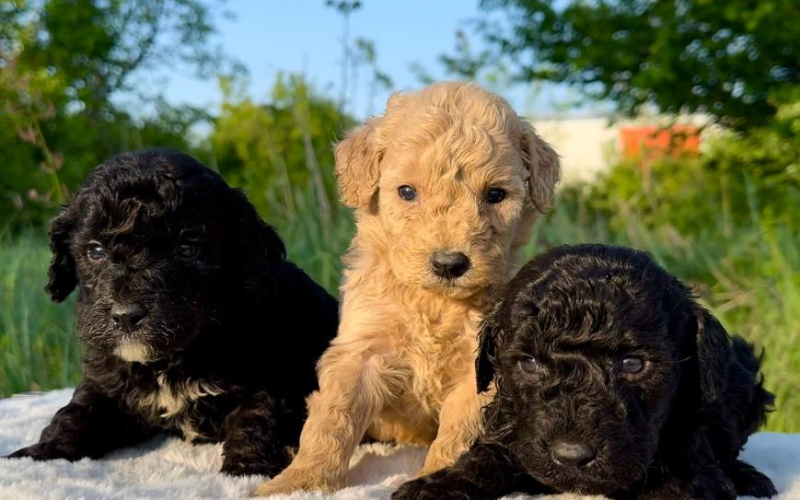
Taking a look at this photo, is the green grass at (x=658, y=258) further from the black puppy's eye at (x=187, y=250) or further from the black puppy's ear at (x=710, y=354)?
the black puppy's ear at (x=710, y=354)

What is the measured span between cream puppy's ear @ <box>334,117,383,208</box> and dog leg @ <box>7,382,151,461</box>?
142 cm

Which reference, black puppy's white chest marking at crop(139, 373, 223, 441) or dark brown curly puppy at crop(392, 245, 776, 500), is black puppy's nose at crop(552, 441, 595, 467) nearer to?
dark brown curly puppy at crop(392, 245, 776, 500)

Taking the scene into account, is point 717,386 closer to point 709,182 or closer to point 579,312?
point 579,312

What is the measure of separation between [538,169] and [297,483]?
164cm

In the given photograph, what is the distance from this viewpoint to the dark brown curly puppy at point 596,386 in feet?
8.55

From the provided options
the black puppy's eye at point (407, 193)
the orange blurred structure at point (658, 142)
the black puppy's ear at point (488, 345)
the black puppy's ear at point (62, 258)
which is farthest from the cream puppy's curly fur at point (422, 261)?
the orange blurred structure at point (658, 142)

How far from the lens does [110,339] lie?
10.6 feet

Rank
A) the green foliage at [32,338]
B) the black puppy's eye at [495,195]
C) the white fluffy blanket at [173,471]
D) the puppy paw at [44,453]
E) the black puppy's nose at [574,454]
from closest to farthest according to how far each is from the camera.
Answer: the black puppy's nose at [574,454] < the white fluffy blanket at [173,471] < the black puppy's eye at [495,195] < the puppy paw at [44,453] < the green foliage at [32,338]

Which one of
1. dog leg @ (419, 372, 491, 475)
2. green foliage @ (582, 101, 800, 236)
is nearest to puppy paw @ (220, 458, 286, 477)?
dog leg @ (419, 372, 491, 475)

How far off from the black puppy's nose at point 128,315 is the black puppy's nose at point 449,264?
1.11 meters

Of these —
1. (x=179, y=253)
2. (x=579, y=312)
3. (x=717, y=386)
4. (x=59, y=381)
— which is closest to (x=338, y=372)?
(x=179, y=253)

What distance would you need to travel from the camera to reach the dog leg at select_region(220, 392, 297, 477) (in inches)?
137

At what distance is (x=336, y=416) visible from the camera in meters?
3.22

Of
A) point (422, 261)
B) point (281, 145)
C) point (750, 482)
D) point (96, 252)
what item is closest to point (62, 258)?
point (96, 252)
